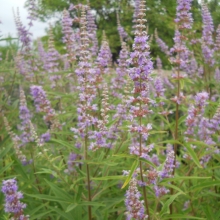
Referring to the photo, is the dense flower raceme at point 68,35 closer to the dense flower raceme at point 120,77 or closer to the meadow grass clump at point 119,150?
the meadow grass clump at point 119,150

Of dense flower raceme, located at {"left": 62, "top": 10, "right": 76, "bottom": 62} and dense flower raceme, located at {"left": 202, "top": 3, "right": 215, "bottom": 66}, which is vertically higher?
dense flower raceme, located at {"left": 62, "top": 10, "right": 76, "bottom": 62}

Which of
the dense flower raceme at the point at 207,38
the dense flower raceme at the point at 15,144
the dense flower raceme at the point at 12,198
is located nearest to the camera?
the dense flower raceme at the point at 12,198

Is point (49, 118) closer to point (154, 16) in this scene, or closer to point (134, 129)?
point (134, 129)

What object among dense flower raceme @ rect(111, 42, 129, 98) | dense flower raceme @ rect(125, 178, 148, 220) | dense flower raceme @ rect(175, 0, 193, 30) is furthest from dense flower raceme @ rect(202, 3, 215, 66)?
dense flower raceme @ rect(125, 178, 148, 220)

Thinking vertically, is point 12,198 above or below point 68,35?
below

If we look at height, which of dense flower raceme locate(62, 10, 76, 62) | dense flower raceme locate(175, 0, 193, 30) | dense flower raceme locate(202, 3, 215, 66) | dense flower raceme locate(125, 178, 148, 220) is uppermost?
dense flower raceme locate(175, 0, 193, 30)

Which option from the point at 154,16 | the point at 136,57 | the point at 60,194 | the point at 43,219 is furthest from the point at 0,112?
the point at 154,16

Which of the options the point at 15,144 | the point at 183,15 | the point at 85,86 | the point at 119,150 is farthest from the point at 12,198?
the point at 183,15

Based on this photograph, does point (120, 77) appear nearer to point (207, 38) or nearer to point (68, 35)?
point (68, 35)

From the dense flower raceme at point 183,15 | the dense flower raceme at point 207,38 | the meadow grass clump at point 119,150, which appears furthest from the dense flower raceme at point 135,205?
the dense flower raceme at point 207,38

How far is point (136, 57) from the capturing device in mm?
3248

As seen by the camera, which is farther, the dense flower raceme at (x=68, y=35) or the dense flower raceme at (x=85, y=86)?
the dense flower raceme at (x=68, y=35)

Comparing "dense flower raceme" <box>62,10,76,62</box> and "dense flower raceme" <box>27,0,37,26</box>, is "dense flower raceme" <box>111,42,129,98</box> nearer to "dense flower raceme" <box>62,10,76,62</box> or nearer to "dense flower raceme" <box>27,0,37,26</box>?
"dense flower raceme" <box>62,10,76,62</box>

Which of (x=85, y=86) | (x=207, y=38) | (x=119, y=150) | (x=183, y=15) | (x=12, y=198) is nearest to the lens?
(x=12, y=198)
